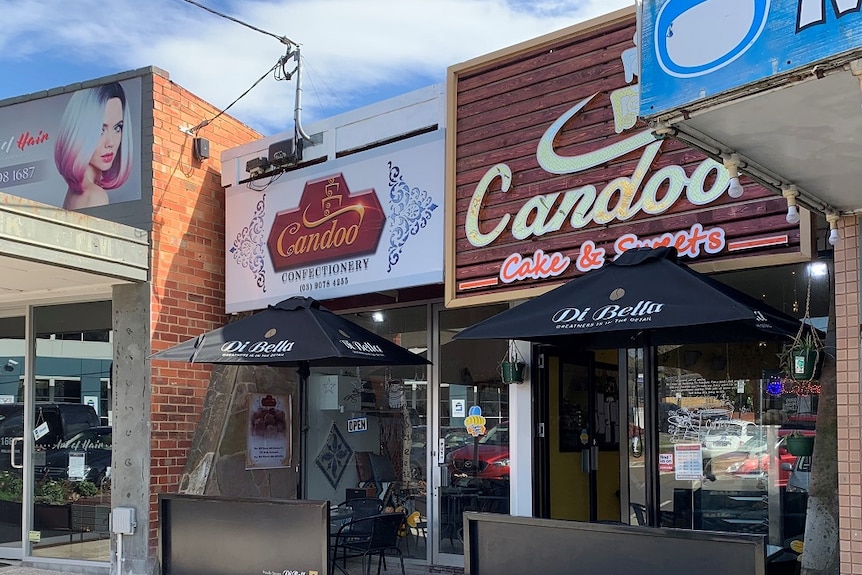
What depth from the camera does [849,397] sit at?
4.71 metres

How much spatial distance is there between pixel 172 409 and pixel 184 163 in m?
2.47

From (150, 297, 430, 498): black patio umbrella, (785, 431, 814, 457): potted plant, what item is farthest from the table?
(785, 431, 814, 457): potted plant

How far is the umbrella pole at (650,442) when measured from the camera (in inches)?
195

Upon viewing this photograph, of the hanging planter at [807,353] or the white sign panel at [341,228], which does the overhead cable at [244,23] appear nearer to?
the white sign panel at [341,228]

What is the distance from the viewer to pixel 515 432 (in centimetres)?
707

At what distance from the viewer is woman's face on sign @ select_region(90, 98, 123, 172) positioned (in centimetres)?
870

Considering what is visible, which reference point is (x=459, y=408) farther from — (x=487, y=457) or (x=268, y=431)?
(x=268, y=431)

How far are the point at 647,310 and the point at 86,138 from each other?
6.47 meters

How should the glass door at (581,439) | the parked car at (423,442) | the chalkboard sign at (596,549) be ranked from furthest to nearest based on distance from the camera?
the parked car at (423,442)
the glass door at (581,439)
the chalkboard sign at (596,549)

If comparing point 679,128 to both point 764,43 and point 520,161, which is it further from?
point 520,161

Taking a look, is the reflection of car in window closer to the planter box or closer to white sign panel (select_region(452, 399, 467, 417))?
white sign panel (select_region(452, 399, 467, 417))

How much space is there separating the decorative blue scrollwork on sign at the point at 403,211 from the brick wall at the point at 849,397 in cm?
352

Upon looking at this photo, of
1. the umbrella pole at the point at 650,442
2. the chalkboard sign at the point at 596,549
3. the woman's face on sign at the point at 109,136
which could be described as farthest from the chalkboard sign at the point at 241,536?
the woman's face on sign at the point at 109,136

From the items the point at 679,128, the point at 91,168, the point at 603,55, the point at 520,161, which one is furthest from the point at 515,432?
the point at 91,168
